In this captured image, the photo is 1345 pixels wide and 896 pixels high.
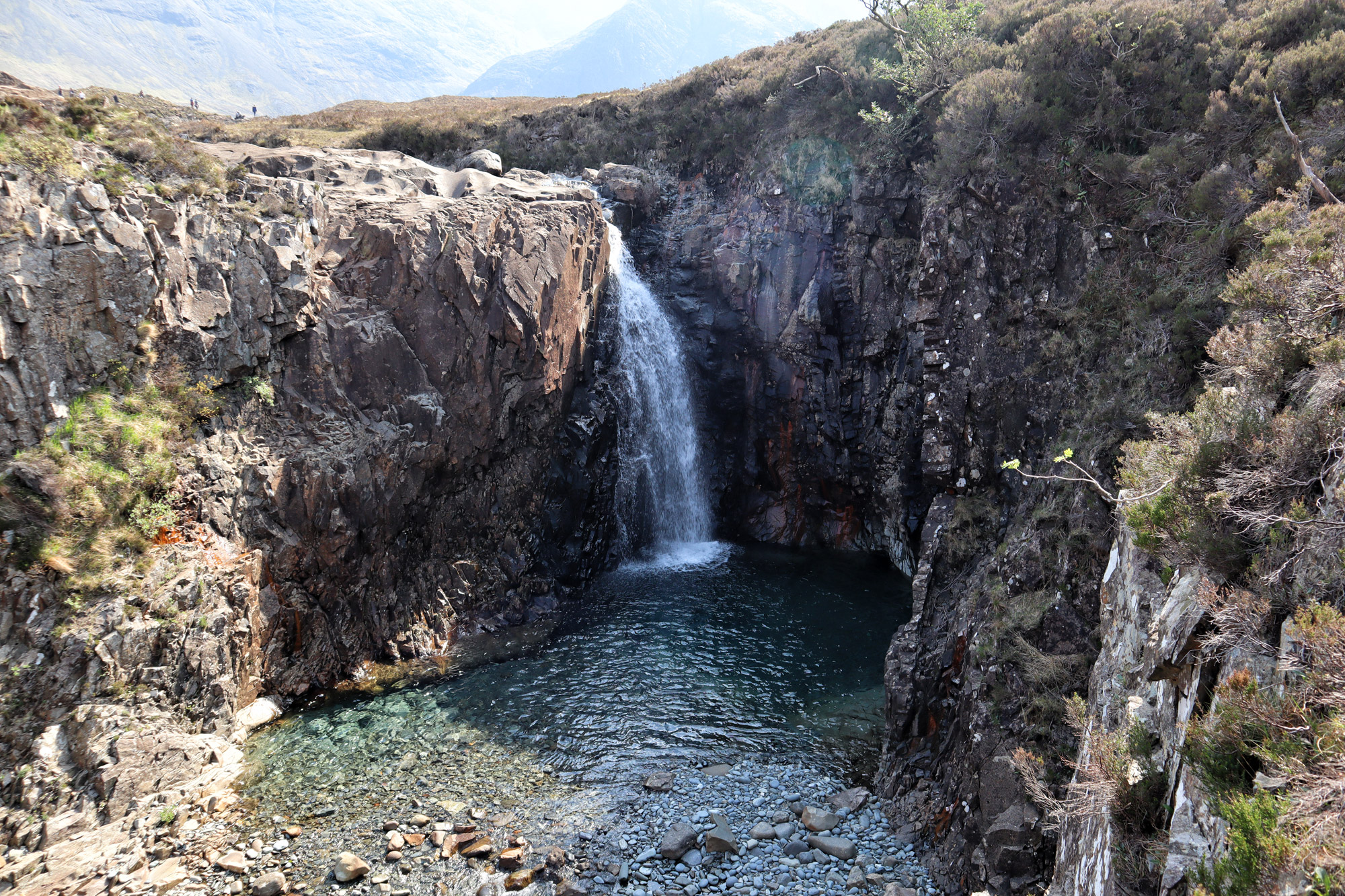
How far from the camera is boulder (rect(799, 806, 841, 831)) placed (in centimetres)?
1157

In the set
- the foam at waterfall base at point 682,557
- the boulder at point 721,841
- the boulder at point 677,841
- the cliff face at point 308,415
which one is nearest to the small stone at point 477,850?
the boulder at point 677,841

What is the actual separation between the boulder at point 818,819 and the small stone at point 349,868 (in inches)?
291

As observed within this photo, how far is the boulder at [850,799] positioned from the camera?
12.1m

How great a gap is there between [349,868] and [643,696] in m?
7.12

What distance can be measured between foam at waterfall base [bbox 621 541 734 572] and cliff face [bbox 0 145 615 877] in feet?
8.01

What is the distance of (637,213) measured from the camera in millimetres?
29094

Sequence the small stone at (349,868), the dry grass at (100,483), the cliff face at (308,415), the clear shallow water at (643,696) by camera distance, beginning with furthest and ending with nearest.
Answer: the clear shallow water at (643,696) < the cliff face at (308,415) < the dry grass at (100,483) < the small stone at (349,868)

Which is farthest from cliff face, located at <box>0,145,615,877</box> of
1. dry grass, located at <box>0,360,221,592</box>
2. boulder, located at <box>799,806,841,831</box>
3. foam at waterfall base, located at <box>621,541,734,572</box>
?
boulder, located at <box>799,806,841,831</box>

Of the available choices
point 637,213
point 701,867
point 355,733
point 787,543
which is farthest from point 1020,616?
point 637,213

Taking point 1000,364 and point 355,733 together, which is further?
point 1000,364

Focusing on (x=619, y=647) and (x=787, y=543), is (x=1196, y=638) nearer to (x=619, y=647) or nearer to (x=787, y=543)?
(x=619, y=647)

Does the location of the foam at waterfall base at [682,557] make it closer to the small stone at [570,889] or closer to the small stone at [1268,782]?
the small stone at [570,889]

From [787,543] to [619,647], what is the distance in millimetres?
11105

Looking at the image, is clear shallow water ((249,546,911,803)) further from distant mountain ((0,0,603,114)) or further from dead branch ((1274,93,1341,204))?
distant mountain ((0,0,603,114))
